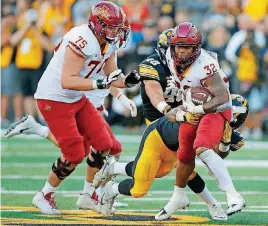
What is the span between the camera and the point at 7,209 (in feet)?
23.0

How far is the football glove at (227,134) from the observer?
21.1 feet

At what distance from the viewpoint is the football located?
6277 mm

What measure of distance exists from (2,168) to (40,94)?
305cm

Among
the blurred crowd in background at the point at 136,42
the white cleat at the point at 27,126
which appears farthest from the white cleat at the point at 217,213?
the blurred crowd in background at the point at 136,42

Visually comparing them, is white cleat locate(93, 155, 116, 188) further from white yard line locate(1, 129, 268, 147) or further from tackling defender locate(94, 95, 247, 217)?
white yard line locate(1, 129, 268, 147)

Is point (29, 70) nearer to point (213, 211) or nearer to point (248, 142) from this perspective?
point (248, 142)

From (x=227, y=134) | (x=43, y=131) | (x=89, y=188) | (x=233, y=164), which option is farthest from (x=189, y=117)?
(x=233, y=164)

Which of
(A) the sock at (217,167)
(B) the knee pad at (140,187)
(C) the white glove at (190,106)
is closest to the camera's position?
(A) the sock at (217,167)

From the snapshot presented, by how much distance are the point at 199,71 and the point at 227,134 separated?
0.51 meters

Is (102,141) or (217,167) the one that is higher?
(217,167)

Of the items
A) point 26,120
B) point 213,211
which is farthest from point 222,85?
point 26,120

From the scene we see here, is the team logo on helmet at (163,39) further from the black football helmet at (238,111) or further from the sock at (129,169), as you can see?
the sock at (129,169)

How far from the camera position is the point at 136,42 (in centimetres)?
1430

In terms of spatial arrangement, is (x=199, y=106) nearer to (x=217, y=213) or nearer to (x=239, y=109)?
(x=239, y=109)
